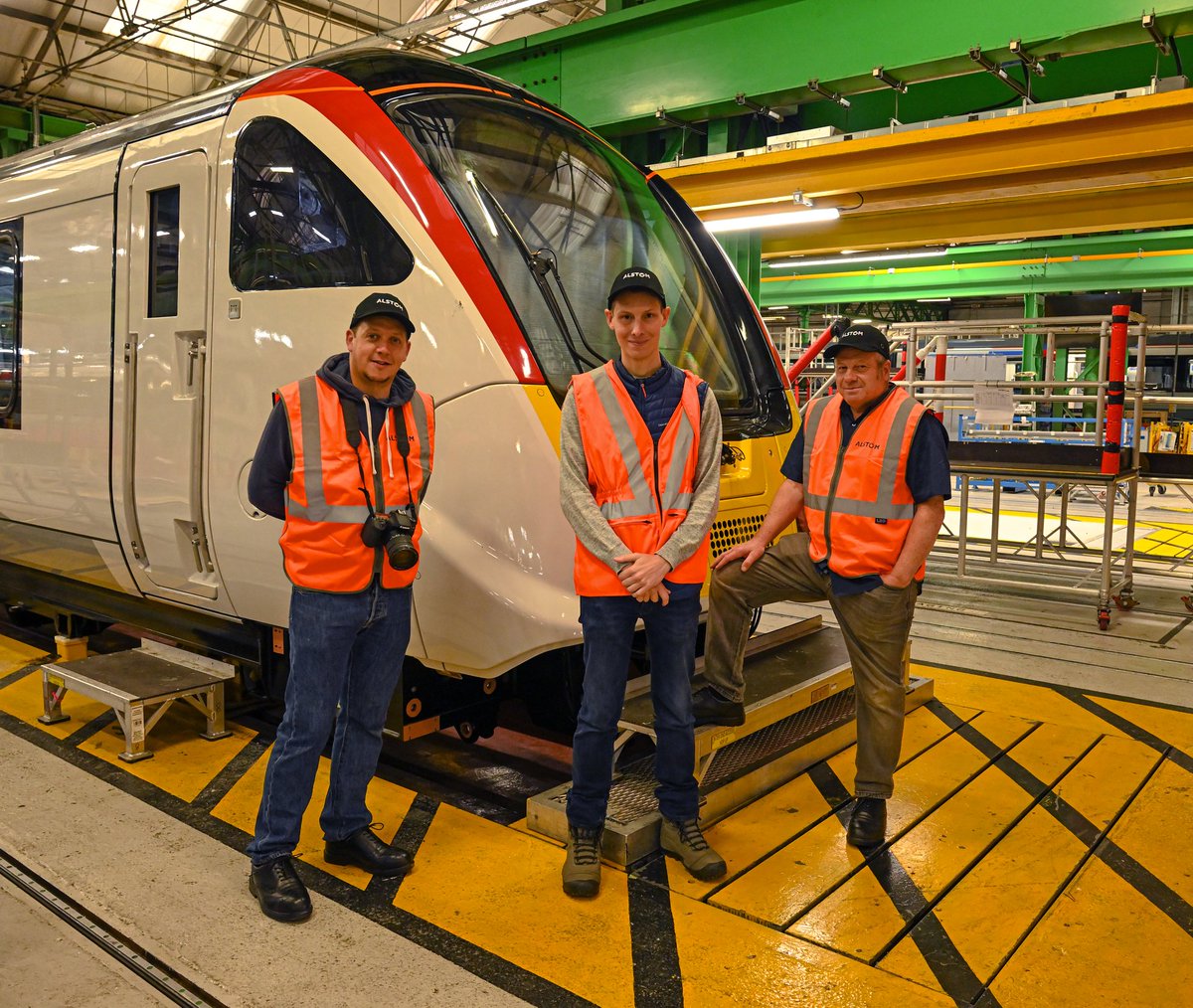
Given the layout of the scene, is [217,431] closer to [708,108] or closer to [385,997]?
[385,997]

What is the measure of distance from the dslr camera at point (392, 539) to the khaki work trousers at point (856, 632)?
1.24 m

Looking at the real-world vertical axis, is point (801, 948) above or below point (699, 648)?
below

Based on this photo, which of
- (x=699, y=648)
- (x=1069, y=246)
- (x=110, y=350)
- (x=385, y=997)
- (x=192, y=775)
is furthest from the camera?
(x=1069, y=246)

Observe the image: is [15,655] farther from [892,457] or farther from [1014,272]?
[1014,272]

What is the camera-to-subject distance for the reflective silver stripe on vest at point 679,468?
10.1ft

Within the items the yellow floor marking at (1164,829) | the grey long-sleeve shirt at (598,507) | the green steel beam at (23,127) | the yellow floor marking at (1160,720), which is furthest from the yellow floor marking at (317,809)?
the green steel beam at (23,127)

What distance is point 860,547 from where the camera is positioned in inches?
134

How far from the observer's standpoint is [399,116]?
141 inches

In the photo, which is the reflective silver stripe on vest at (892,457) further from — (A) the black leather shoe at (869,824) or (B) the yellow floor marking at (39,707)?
(B) the yellow floor marking at (39,707)

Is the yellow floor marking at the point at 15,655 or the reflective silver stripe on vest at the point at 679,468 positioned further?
the yellow floor marking at the point at 15,655

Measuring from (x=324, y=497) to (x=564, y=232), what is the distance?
1.52 meters

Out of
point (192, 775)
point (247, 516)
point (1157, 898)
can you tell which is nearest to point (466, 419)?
point (247, 516)

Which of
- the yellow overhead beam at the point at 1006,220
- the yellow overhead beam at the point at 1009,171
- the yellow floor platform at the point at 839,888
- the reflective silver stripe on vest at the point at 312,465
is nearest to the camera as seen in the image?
the yellow floor platform at the point at 839,888

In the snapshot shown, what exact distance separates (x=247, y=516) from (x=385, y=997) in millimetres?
1856
